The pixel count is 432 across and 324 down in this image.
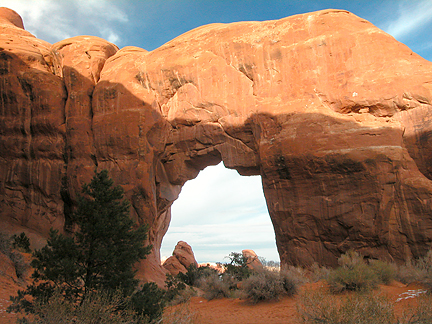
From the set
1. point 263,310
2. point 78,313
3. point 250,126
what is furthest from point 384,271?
point 78,313

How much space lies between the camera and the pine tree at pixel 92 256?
7.04 meters

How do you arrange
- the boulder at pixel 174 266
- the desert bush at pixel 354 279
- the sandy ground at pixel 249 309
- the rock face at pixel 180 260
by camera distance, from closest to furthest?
1. the sandy ground at pixel 249 309
2. the desert bush at pixel 354 279
3. the boulder at pixel 174 266
4. the rock face at pixel 180 260

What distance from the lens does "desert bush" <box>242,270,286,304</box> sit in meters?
9.76

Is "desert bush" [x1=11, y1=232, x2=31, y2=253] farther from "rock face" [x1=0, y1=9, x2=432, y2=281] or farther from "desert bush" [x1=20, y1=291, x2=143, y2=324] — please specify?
"desert bush" [x1=20, y1=291, x2=143, y2=324]

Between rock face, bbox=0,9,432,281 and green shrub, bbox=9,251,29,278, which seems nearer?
green shrub, bbox=9,251,29,278

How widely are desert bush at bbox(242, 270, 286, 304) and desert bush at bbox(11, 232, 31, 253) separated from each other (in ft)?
29.9

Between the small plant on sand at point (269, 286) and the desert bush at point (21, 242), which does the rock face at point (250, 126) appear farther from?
the small plant on sand at point (269, 286)

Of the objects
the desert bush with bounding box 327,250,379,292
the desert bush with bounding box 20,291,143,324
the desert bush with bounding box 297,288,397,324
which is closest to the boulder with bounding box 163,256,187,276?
the desert bush with bounding box 327,250,379,292

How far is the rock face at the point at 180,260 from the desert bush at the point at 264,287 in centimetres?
1084

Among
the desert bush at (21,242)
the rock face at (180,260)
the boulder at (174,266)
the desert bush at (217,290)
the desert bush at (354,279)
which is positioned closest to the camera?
the desert bush at (354,279)

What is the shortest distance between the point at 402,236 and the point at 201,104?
9.02 meters

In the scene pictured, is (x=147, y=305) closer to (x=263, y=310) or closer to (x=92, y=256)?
(x=92, y=256)

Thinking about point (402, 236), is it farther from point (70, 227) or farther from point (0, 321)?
point (70, 227)

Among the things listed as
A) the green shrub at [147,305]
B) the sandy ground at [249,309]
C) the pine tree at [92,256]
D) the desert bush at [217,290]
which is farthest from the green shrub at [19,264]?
the desert bush at [217,290]
